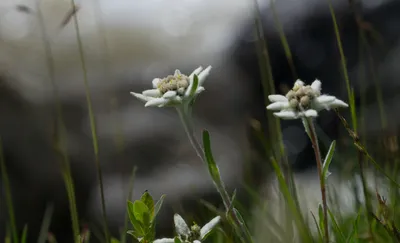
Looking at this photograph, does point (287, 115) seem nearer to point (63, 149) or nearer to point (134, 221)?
point (134, 221)

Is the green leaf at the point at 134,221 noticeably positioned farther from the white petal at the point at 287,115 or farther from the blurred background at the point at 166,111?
the blurred background at the point at 166,111

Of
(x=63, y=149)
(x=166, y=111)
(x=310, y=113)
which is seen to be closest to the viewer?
(x=310, y=113)

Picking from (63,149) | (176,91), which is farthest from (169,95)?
(63,149)

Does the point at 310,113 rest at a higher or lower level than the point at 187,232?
higher

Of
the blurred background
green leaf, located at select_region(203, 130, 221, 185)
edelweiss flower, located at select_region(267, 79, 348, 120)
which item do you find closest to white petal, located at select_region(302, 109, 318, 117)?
edelweiss flower, located at select_region(267, 79, 348, 120)

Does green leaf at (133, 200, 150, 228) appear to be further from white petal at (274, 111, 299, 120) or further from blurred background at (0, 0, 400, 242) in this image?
blurred background at (0, 0, 400, 242)

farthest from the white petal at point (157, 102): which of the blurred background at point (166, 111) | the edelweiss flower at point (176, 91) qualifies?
the blurred background at point (166, 111)
